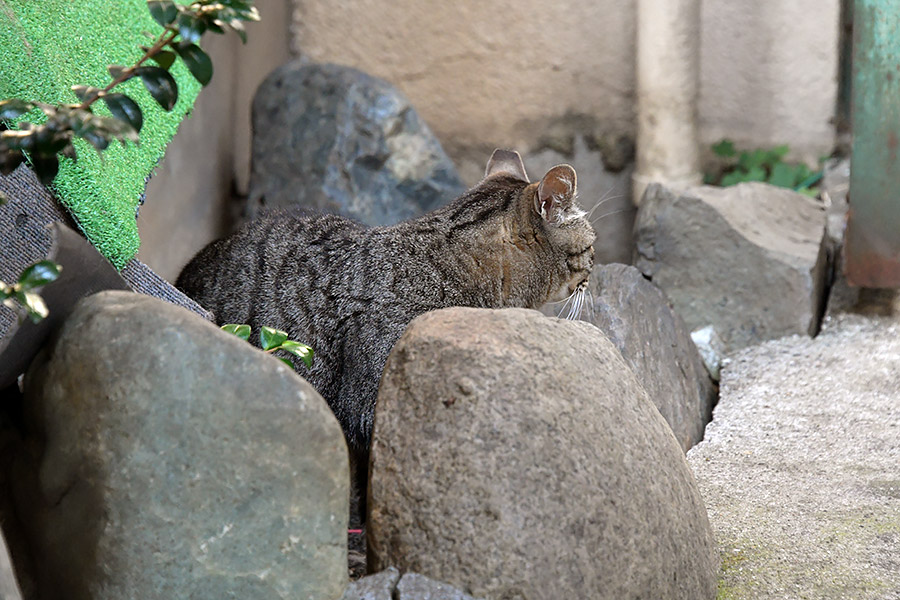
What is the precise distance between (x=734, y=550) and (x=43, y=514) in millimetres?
1594

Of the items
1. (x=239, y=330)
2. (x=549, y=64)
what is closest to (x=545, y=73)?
(x=549, y=64)

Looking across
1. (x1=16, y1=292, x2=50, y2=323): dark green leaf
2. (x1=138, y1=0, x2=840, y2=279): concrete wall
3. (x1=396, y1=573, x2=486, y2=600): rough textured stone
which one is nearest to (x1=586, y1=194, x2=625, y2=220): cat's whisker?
(x1=138, y1=0, x2=840, y2=279): concrete wall

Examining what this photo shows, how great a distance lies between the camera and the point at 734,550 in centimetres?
245

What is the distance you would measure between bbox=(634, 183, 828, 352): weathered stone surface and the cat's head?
1.29 metres

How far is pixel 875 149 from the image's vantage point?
4301 millimetres

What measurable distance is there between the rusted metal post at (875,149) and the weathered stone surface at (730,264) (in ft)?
0.75

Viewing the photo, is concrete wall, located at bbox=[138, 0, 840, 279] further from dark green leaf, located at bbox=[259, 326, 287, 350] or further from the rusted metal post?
dark green leaf, located at bbox=[259, 326, 287, 350]

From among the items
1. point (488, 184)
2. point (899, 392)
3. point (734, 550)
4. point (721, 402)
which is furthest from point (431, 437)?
point (899, 392)

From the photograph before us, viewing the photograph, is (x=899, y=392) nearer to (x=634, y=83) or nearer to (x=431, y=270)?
(x=431, y=270)

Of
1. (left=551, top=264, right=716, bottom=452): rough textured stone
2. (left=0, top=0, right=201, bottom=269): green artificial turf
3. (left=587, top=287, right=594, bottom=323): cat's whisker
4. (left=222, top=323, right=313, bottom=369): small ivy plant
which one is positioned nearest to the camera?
(left=222, top=323, right=313, bottom=369): small ivy plant

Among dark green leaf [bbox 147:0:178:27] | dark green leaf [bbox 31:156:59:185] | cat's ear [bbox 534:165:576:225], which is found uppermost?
dark green leaf [bbox 147:0:178:27]

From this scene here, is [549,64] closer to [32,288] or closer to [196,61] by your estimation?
[196,61]

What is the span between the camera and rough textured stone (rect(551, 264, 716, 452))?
3389 millimetres

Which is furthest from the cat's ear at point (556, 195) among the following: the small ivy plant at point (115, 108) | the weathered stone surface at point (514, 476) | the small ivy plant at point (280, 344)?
the small ivy plant at point (115, 108)
